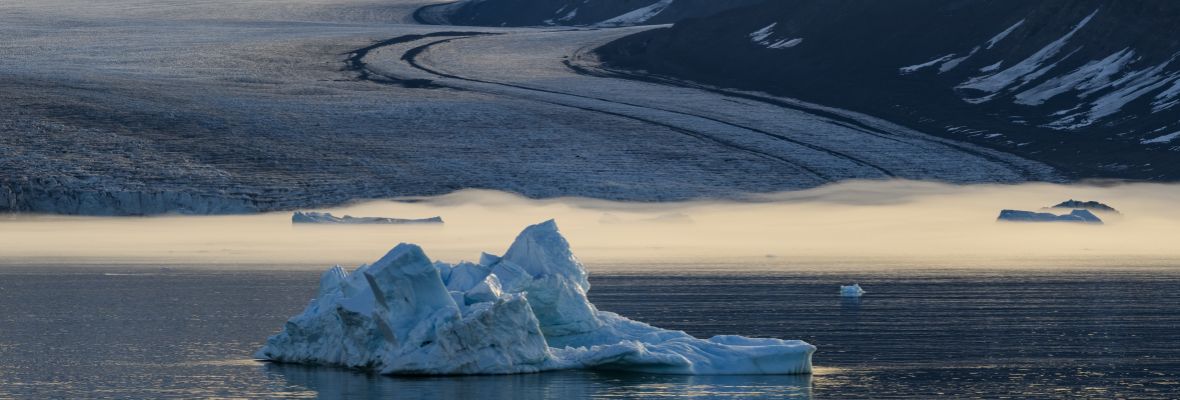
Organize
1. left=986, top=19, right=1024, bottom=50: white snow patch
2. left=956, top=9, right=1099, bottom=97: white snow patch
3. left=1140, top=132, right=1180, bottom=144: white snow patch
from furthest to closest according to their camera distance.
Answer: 1. left=986, top=19, right=1024, bottom=50: white snow patch
2. left=956, top=9, right=1099, bottom=97: white snow patch
3. left=1140, top=132, right=1180, bottom=144: white snow patch

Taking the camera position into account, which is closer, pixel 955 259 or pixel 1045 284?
pixel 1045 284

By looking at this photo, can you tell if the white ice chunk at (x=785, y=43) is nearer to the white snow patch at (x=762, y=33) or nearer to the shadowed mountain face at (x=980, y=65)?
the shadowed mountain face at (x=980, y=65)

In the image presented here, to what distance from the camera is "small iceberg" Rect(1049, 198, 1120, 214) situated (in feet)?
188

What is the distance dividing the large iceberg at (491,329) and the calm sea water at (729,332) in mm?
317

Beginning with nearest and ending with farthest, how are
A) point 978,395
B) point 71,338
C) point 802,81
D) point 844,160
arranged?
point 978,395
point 71,338
point 844,160
point 802,81

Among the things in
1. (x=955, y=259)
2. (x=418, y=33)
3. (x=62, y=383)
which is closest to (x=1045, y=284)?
(x=955, y=259)

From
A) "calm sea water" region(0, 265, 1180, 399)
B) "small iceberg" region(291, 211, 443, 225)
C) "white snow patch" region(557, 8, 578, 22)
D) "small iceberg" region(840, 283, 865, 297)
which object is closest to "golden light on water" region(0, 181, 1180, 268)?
"small iceberg" region(291, 211, 443, 225)

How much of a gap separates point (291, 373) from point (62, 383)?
9.61ft

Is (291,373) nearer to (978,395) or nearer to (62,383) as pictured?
(62,383)

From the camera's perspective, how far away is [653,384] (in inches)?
848

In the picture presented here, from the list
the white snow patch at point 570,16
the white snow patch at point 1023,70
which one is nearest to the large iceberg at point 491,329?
the white snow patch at point 1023,70

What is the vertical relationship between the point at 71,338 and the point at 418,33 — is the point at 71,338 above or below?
below

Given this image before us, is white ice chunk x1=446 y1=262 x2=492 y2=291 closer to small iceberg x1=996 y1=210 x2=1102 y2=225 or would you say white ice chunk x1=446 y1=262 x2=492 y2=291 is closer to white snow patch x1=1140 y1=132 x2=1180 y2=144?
small iceberg x1=996 y1=210 x2=1102 y2=225

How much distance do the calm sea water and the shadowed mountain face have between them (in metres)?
23.1
